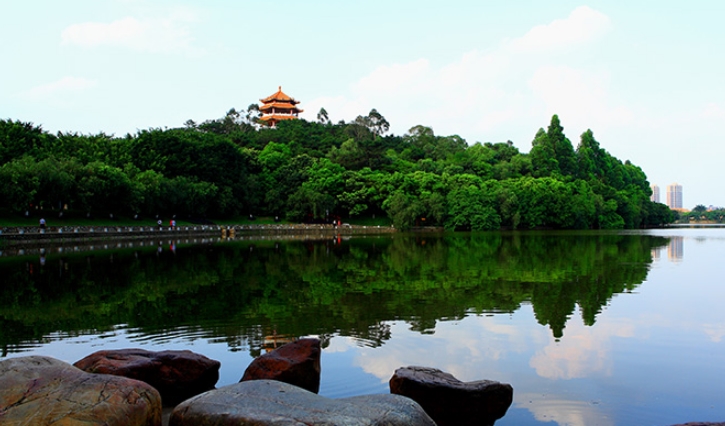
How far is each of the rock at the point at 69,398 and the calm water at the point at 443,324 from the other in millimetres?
2184

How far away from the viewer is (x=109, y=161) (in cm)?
5438

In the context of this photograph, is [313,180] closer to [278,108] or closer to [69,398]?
[278,108]

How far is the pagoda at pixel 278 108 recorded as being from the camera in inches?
3834

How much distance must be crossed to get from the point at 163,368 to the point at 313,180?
6025 cm

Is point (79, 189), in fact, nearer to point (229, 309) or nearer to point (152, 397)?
point (229, 309)

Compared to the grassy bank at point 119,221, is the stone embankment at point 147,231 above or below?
below

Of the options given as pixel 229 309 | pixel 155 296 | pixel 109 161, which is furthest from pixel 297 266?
pixel 109 161

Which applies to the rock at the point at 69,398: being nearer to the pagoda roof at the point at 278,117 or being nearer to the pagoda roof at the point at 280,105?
the pagoda roof at the point at 278,117

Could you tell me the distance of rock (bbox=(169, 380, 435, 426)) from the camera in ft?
13.8

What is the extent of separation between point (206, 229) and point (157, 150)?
15361mm

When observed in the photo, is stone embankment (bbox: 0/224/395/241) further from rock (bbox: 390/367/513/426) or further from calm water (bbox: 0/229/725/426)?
rock (bbox: 390/367/513/426)

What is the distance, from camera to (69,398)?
449 centimetres

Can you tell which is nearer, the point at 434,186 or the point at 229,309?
the point at 229,309

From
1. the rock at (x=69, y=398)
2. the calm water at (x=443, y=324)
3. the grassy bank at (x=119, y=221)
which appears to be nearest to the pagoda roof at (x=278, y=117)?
the grassy bank at (x=119, y=221)
